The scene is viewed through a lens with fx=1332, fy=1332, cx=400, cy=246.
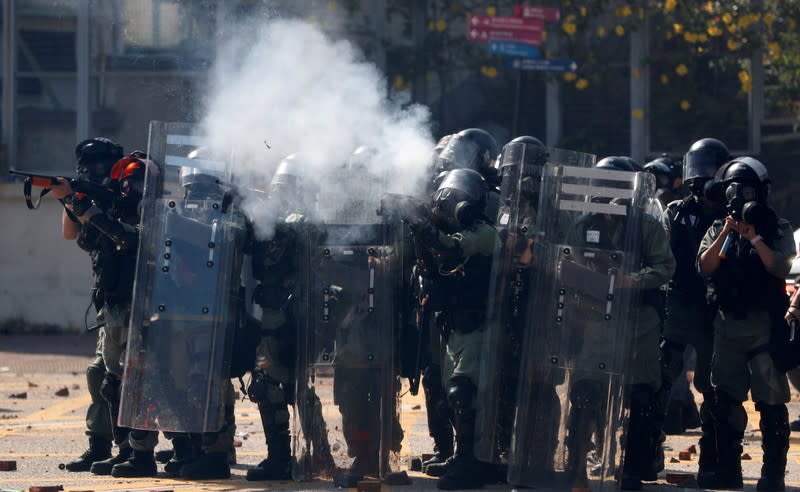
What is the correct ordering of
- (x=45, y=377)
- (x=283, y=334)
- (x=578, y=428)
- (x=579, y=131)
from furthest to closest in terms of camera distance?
(x=579, y=131) < (x=45, y=377) < (x=283, y=334) < (x=578, y=428)

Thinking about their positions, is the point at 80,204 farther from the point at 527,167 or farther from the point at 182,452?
the point at 527,167

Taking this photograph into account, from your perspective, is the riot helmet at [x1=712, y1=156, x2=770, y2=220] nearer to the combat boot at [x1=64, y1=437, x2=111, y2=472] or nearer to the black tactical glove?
the black tactical glove

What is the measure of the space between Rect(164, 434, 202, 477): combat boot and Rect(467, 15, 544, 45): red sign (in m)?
7.77

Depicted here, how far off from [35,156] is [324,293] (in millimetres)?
9769

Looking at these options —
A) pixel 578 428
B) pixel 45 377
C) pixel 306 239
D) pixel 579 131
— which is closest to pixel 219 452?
pixel 306 239

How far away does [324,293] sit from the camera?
6992 mm

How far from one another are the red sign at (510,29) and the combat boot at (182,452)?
7.77 meters

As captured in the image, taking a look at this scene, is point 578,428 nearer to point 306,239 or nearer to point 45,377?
point 306,239

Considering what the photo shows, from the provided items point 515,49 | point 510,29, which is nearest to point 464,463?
point 515,49

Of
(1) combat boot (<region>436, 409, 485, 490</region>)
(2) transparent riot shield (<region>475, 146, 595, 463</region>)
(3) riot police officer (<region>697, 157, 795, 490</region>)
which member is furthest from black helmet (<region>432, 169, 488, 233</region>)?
(3) riot police officer (<region>697, 157, 795, 490</region>)

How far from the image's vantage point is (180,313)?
7027 millimetres

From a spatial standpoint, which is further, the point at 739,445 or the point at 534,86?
the point at 534,86

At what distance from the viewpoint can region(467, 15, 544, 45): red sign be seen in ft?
47.0

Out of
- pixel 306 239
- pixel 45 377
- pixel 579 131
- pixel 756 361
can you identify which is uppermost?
pixel 579 131
